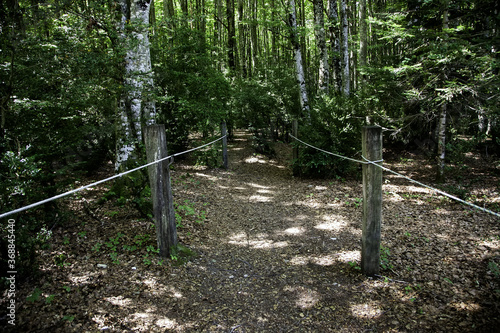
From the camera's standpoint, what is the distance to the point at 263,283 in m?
3.98

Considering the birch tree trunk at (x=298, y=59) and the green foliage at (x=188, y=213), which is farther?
the birch tree trunk at (x=298, y=59)

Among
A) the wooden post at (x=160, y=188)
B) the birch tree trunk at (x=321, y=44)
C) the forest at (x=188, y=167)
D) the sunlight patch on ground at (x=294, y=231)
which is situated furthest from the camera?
the birch tree trunk at (x=321, y=44)

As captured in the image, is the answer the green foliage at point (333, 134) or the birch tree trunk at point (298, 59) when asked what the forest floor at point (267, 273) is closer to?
the green foliage at point (333, 134)

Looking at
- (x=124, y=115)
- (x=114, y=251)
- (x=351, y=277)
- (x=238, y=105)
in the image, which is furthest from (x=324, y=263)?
(x=238, y=105)

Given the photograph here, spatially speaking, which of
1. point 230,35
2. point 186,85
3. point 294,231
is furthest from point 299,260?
point 230,35

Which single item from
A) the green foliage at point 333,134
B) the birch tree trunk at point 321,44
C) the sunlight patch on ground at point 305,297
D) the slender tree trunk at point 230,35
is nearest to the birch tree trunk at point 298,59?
the birch tree trunk at point 321,44

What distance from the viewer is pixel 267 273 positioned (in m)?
4.25

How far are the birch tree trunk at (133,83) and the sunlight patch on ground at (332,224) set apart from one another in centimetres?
388

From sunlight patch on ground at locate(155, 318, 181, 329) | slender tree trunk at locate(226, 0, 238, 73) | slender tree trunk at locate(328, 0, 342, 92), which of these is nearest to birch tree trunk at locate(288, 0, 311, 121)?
slender tree trunk at locate(328, 0, 342, 92)

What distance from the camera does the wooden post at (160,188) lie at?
3920mm

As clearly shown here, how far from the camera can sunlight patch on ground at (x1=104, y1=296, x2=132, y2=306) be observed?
3077 millimetres

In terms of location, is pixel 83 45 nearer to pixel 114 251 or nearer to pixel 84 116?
pixel 84 116

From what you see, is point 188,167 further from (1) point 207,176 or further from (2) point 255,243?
(2) point 255,243

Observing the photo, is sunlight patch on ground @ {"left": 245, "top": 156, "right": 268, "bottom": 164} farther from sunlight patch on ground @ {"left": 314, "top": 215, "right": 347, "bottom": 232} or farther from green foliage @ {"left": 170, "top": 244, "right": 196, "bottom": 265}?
green foliage @ {"left": 170, "top": 244, "right": 196, "bottom": 265}
